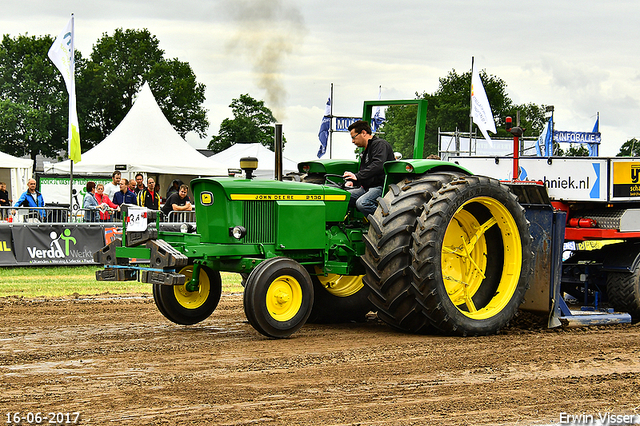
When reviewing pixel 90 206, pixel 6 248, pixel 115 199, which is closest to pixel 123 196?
pixel 115 199

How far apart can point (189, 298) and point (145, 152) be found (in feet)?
58.9

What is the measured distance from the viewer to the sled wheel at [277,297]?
6.46 m

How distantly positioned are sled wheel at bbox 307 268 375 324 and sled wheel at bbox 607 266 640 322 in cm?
261

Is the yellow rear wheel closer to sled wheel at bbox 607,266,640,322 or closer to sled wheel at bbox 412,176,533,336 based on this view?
sled wheel at bbox 412,176,533,336

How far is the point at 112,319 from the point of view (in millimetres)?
8250

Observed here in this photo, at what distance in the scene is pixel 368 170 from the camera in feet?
24.2

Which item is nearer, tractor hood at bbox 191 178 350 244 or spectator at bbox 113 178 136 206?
tractor hood at bbox 191 178 350 244

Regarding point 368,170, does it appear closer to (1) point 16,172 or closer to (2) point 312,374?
(2) point 312,374

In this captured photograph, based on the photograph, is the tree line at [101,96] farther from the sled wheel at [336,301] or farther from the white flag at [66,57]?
the sled wheel at [336,301]

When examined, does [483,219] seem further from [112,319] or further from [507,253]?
[112,319]

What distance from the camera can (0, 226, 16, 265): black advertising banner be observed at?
14000 mm

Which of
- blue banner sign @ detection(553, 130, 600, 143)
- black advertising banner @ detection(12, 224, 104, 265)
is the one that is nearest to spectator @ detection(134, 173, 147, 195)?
black advertising banner @ detection(12, 224, 104, 265)

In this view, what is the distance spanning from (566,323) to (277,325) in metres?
2.97

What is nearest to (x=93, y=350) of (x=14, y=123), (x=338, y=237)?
(x=338, y=237)
